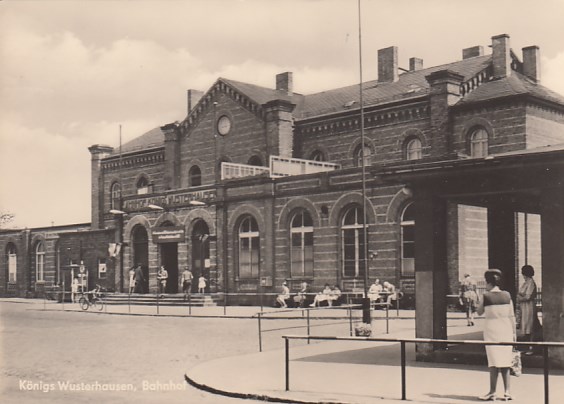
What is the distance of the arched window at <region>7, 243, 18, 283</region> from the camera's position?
56.5 metres

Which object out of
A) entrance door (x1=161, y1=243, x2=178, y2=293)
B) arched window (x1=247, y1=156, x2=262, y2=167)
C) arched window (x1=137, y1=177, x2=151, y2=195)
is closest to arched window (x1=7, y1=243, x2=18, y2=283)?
arched window (x1=137, y1=177, x2=151, y2=195)

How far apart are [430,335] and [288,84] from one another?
34907 millimetres

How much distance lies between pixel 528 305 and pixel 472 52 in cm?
2911

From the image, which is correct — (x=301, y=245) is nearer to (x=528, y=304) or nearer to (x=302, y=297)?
(x=302, y=297)

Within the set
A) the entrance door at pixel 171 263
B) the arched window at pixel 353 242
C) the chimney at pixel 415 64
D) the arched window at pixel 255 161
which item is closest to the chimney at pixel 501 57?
the chimney at pixel 415 64

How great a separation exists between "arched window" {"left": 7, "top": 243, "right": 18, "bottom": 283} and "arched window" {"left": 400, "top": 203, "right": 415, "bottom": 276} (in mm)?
34552

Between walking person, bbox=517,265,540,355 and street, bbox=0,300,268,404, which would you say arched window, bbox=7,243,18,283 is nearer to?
street, bbox=0,300,268,404

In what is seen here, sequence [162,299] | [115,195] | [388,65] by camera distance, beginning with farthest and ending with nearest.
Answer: [115,195], [388,65], [162,299]

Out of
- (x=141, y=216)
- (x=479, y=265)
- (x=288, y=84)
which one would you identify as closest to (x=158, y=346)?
(x=479, y=265)

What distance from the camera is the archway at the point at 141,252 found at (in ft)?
142

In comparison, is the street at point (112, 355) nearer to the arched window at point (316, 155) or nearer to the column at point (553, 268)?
the column at point (553, 268)

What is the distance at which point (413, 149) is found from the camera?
3600cm

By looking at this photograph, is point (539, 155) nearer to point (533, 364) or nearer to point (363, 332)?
point (533, 364)

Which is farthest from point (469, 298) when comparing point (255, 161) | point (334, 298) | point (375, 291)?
point (255, 161)
